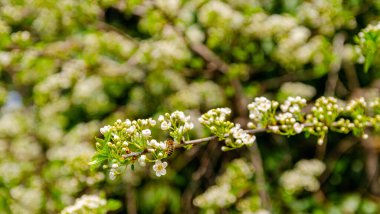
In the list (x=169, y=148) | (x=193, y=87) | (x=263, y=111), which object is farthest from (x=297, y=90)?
(x=169, y=148)

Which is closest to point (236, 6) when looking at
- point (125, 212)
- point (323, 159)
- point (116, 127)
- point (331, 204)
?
point (323, 159)

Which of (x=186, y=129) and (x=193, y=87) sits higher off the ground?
(x=186, y=129)

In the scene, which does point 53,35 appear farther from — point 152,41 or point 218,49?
point 218,49

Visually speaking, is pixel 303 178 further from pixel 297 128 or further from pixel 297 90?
pixel 297 128

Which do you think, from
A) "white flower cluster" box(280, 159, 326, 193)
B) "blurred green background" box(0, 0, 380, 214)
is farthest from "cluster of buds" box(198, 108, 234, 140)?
"white flower cluster" box(280, 159, 326, 193)

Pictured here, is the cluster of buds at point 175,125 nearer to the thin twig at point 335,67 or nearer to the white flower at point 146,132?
the white flower at point 146,132

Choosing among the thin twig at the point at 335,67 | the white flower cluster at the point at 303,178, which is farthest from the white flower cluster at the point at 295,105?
the thin twig at the point at 335,67

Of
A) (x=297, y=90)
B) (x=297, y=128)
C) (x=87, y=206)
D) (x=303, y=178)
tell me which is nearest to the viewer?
(x=297, y=128)
